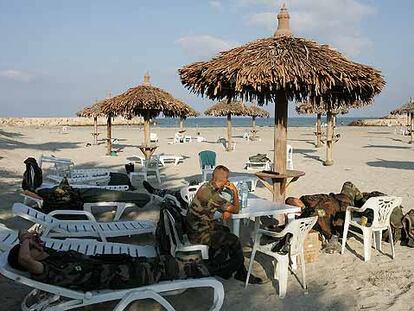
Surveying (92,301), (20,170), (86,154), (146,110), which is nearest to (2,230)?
(92,301)

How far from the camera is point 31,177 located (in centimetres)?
735

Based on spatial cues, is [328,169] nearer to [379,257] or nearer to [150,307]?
[379,257]

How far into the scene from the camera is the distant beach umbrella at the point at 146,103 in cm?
1132

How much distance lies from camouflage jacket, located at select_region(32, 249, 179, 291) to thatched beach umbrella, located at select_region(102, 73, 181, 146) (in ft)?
25.8

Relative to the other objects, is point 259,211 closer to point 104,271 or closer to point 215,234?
point 215,234

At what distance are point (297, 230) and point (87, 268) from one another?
2006 millimetres

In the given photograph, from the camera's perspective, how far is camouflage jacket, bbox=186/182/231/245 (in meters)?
4.55

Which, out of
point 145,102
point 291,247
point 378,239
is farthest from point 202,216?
point 145,102

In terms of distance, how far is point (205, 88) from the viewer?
6355mm

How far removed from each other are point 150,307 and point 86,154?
16.1 metres

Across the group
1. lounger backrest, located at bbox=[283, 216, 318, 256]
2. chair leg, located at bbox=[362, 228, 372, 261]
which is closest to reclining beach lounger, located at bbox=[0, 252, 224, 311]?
lounger backrest, located at bbox=[283, 216, 318, 256]

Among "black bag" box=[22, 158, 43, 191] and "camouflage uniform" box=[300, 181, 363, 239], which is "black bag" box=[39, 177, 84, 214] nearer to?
"black bag" box=[22, 158, 43, 191]

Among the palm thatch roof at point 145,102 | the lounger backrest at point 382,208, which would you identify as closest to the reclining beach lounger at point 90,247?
the lounger backrest at point 382,208

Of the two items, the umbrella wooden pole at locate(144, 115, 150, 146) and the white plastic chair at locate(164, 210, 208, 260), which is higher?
the umbrella wooden pole at locate(144, 115, 150, 146)
